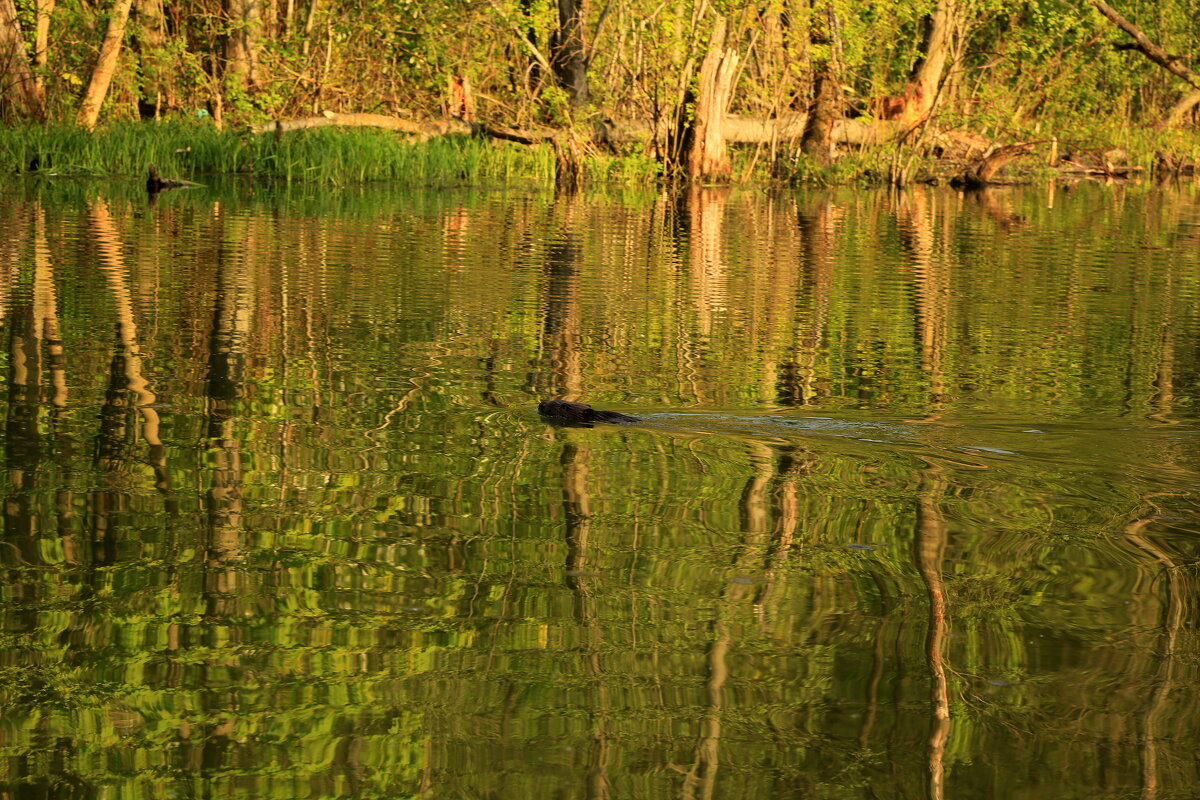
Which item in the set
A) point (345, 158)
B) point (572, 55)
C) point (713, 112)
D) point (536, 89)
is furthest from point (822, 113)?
point (345, 158)

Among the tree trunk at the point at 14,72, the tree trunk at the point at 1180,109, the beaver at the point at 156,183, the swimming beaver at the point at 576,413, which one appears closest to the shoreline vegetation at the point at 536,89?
the tree trunk at the point at 14,72

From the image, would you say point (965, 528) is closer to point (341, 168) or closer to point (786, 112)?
point (341, 168)

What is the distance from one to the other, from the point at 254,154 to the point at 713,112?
7715 millimetres

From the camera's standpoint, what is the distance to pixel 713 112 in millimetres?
27344

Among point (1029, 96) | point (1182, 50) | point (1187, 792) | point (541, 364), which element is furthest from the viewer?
point (1182, 50)

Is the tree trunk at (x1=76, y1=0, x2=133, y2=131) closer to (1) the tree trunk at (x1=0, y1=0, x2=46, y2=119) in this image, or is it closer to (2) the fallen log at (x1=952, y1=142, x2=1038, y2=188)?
(1) the tree trunk at (x1=0, y1=0, x2=46, y2=119)

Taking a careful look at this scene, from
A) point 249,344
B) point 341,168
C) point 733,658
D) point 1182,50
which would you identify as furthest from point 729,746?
point 1182,50

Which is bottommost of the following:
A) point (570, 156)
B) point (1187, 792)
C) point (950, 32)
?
point (1187, 792)

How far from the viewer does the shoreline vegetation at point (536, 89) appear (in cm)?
2580

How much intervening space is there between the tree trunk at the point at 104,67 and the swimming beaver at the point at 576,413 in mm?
21495

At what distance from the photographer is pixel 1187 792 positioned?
3244 mm

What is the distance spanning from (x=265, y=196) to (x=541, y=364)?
Result: 46.8 feet

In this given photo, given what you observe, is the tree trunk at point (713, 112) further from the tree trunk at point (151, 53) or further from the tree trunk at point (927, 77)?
the tree trunk at point (151, 53)

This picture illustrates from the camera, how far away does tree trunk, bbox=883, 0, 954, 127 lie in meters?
32.8
